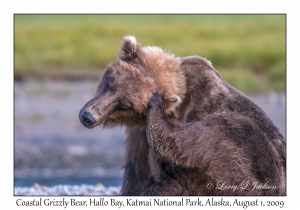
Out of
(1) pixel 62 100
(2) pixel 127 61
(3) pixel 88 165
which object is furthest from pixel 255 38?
(2) pixel 127 61

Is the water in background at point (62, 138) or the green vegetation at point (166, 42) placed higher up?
the green vegetation at point (166, 42)

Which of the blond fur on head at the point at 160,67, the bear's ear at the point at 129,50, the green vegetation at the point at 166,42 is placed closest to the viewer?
the blond fur on head at the point at 160,67

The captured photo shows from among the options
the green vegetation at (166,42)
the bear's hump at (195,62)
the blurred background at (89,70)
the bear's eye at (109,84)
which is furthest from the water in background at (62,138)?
the bear's eye at (109,84)

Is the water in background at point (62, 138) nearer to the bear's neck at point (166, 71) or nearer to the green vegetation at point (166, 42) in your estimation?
the green vegetation at point (166, 42)

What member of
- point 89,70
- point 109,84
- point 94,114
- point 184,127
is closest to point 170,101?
point 184,127

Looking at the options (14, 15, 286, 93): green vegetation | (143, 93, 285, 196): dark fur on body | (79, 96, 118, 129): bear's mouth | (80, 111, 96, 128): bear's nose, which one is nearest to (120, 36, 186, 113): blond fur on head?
(143, 93, 285, 196): dark fur on body

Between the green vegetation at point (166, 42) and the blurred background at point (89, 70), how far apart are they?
26 mm

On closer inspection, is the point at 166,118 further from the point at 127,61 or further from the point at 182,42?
the point at 182,42

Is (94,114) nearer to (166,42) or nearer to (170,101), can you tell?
(170,101)

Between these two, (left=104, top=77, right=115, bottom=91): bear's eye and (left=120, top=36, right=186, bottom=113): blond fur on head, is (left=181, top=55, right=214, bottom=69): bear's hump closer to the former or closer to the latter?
(left=120, top=36, right=186, bottom=113): blond fur on head

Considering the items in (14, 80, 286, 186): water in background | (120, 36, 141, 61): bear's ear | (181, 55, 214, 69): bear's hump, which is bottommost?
(14, 80, 286, 186): water in background

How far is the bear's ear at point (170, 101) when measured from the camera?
18.3 feet

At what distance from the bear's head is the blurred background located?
6026mm

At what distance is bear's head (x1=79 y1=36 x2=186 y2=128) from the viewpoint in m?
5.50
